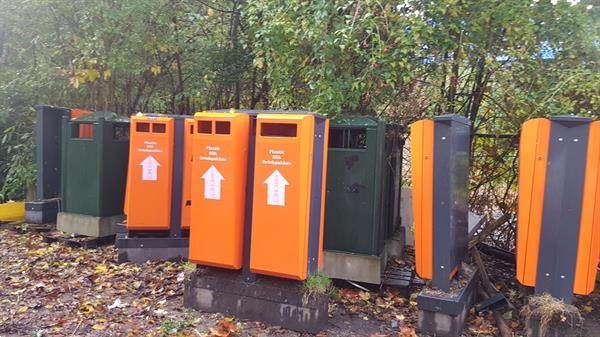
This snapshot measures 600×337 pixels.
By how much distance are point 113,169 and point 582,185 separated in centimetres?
497

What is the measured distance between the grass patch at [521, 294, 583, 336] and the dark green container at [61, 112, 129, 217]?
187 inches

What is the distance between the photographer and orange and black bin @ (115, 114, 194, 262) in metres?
5.37

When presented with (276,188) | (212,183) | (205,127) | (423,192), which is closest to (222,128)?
(205,127)

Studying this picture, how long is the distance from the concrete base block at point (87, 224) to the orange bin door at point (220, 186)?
8.74 ft

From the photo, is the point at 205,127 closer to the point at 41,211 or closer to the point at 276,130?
the point at 276,130

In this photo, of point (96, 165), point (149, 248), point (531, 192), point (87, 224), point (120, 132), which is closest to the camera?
point (531, 192)

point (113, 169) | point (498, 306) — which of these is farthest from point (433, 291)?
point (113, 169)

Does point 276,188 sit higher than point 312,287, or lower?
higher

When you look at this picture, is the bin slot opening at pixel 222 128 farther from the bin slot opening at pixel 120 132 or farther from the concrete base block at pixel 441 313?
the bin slot opening at pixel 120 132

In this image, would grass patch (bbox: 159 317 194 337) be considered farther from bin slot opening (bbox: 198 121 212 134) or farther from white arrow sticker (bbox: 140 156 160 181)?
white arrow sticker (bbox: 140 156 160 181)

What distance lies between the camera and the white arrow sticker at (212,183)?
3795 mm

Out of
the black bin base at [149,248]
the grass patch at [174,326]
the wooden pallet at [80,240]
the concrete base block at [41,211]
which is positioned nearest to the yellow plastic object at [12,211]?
the concrete base block at [41,211]

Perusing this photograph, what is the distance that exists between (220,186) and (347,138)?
144 centimetres

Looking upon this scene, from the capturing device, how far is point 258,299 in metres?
3.82
